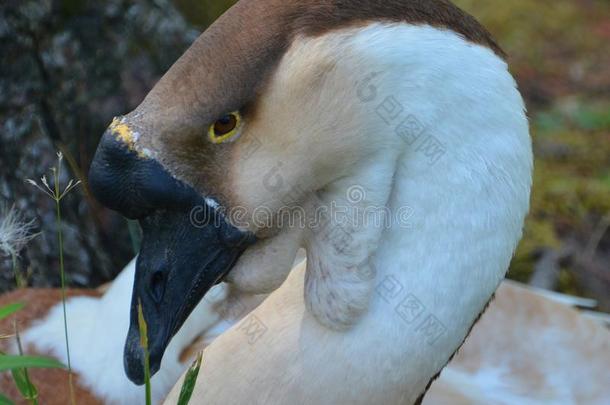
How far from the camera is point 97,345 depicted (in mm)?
2775

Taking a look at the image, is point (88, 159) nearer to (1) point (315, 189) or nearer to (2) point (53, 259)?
(2) point (53, 259)

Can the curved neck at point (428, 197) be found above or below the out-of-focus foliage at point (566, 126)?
above

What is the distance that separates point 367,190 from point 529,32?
383cm

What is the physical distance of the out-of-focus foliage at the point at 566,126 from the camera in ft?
13.2

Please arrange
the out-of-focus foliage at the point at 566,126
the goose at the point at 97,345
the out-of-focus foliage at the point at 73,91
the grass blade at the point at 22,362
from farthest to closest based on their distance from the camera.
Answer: the out-of-focus foliage at the point at 566,126
the out-of-focus foliage at the point at 73,91
the goose at the point at 97,345
the grass blade at the point at 22,362

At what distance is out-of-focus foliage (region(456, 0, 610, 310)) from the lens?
13.2ft

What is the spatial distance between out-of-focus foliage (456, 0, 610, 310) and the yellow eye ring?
90.5 inches

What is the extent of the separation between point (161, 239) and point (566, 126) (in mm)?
3271

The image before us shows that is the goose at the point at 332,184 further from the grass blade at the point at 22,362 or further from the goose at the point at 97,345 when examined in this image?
the goose at the point at 97,345

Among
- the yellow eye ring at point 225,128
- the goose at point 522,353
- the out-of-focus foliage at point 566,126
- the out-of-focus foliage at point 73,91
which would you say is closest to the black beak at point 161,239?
the yellow eye ring at point 225,128

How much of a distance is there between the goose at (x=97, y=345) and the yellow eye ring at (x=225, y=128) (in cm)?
88

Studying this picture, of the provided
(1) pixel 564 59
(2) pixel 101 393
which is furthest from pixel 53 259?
(1) pixel 564 59

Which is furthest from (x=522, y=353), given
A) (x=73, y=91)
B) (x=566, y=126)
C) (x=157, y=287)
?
(x=566, y=126)

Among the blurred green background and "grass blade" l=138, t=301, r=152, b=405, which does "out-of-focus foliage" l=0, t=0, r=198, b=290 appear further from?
"grass blade" l=138, t=301, r=152, b=405
